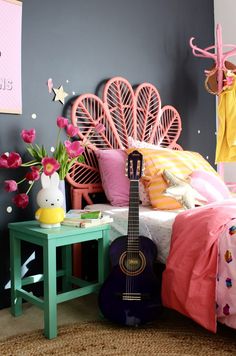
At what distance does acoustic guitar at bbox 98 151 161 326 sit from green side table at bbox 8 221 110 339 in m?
0.11

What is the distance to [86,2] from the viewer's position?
7.66ft

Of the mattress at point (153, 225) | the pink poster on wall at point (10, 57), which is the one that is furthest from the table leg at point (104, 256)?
the pink poster on wall at point (10, 57)

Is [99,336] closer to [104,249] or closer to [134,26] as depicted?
[104,249]

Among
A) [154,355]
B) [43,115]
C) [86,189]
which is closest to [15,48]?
[43,115]

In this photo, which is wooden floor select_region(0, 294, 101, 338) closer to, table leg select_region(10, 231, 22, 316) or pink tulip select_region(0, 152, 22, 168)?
table leg select_region(10, 231, 22, 316)

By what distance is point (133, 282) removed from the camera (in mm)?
1720

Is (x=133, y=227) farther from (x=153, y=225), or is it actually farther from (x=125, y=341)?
(x=125, y=341)

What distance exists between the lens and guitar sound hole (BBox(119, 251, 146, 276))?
1742 mm

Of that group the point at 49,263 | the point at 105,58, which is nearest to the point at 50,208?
the point at 49,263

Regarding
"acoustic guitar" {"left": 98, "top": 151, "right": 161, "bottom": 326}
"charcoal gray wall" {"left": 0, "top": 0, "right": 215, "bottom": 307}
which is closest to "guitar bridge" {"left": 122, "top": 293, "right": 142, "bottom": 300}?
"acoustic guitar" {"left": 98, "top": 151, "right": 161, "bottom": 326}

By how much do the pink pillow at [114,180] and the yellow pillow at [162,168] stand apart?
116 mm

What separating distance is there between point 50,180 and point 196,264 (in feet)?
2.50

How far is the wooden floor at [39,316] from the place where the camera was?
174 cm

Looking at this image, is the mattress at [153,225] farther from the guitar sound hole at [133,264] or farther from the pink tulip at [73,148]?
the pink tulip at [73,148]
